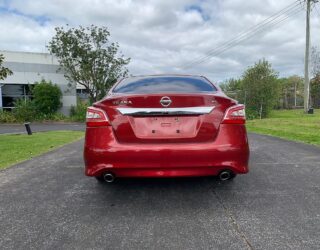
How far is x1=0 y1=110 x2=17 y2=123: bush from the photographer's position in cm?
2591

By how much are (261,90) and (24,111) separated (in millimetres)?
20668

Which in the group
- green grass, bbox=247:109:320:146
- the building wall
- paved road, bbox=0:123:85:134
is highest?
the building wall

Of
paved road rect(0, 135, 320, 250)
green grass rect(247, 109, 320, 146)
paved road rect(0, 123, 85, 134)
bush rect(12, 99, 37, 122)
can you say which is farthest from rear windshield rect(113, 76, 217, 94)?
bush rect(12, 99, 37, 122)

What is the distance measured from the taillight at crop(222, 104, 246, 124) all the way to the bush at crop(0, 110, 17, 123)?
25332 mm

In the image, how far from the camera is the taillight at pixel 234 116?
12.4 ft

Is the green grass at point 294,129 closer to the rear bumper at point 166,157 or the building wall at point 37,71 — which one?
the rear bumper at point 166,157

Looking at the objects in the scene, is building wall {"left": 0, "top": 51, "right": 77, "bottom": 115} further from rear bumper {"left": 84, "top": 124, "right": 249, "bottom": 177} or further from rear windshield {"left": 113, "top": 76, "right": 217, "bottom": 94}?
rear bumper {"left": 84, "top": 124, "right": 249, "bottom": 177}

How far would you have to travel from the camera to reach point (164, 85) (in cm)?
437

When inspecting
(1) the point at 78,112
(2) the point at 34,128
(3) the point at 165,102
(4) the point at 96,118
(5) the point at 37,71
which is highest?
(5) the point at 37,71

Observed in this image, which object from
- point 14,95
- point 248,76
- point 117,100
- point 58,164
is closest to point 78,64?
point 14,95

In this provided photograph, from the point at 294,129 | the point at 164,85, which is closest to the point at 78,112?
the point at 294,129

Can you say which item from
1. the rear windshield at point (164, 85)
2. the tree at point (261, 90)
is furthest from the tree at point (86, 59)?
the rear windshield at point (164, 85)

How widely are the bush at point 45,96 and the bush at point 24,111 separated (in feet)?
1.47

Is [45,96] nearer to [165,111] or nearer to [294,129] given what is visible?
[294,129]
